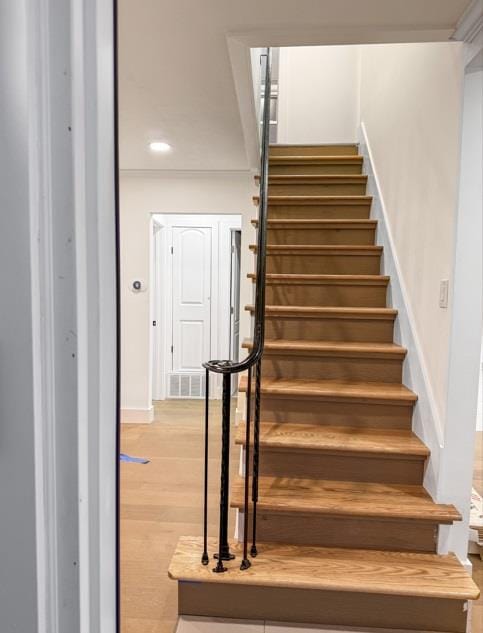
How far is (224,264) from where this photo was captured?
5336 mm

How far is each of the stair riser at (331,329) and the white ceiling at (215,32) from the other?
1.32 m

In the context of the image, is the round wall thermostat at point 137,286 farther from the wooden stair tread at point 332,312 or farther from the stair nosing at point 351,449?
the stair nosing at point 351,449

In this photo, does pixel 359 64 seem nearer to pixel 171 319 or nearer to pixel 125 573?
pixel 171 319

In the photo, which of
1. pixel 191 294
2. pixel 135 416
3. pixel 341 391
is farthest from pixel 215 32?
pixel 191 294

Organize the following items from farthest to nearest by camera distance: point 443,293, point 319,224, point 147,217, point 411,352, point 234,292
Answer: point 234,292, point 147,217, point 319,224, point 411,352, point 443,293

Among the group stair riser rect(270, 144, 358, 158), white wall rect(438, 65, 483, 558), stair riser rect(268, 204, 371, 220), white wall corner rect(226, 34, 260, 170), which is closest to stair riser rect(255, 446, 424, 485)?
white wall rect(438, 65, 483, 558)

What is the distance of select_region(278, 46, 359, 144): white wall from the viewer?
14.9 ft

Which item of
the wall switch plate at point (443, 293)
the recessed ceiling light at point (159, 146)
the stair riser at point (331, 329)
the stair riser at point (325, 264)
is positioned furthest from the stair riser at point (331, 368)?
the recessed ceiling light at point (159, 146)

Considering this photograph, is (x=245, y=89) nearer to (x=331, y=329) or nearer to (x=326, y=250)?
(x=326, y=250)

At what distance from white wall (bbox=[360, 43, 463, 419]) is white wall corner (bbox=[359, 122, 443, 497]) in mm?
38

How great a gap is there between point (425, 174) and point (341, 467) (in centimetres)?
155

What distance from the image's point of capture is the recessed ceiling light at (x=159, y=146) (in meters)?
3.33

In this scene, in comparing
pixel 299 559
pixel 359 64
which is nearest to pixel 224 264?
pixel 359 64

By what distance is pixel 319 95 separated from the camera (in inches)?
183
